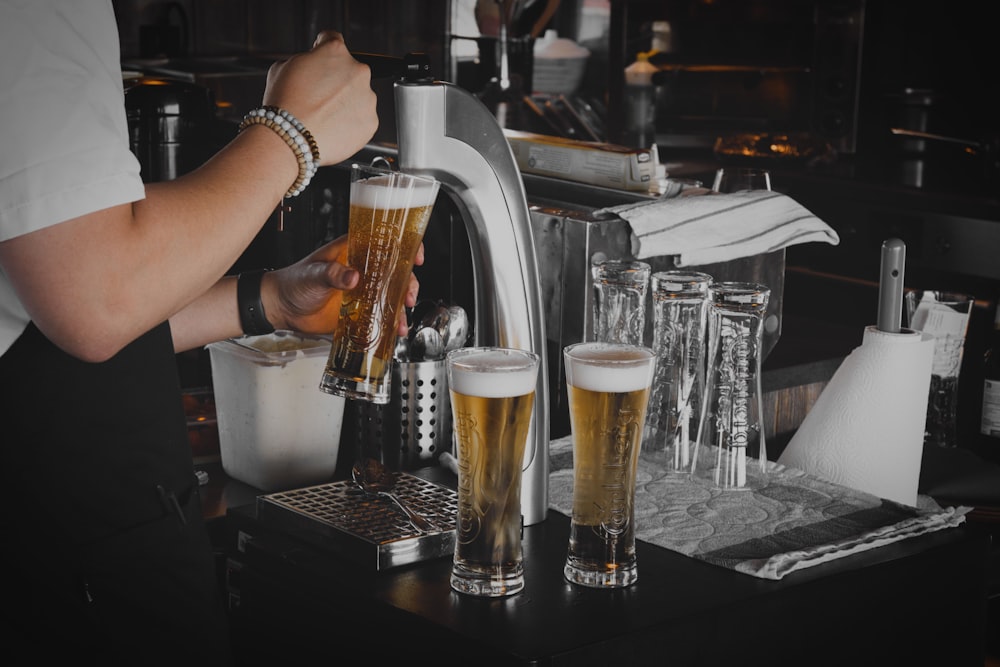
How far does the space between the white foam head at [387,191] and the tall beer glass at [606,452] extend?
20 centimetres

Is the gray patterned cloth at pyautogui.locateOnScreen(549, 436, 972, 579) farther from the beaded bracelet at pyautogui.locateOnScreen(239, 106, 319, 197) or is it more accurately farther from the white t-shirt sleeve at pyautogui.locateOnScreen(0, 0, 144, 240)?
the white t-shirt sleeve at pyautogui.locateOnScreen(0, 0, 144, 240)

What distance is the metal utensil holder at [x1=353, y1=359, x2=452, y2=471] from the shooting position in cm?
162

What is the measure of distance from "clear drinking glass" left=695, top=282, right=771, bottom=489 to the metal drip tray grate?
333mm

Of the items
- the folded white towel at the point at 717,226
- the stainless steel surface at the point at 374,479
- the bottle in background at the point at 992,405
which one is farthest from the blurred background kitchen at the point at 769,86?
the stainless steel surface at the point at 374,479

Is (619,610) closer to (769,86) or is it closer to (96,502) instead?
(96,502)

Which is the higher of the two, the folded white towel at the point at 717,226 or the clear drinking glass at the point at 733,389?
the folded white towel at the point at 717,226

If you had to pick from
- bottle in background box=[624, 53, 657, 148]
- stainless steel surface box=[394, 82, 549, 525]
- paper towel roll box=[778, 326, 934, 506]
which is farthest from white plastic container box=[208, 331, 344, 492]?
bottle in background box=[624, 53, 657, 148]

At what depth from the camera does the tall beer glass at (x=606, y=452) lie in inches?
44.4

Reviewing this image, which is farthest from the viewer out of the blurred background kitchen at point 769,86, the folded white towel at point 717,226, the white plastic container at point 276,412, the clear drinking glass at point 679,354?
the blurred background kitchen at point 769,86

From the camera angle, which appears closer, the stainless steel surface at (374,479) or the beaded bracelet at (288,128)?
the beaded bracelet at (288,128)

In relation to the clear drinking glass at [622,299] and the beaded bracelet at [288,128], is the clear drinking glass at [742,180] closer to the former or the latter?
the clear drinking glass at [622,299]

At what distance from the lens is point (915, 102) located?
3857 millimetres

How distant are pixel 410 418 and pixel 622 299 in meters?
0.32

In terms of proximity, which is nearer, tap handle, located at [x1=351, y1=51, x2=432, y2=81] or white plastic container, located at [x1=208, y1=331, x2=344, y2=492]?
tap handle, located at [x1=351, y1=51, x2=432, y2=81]
